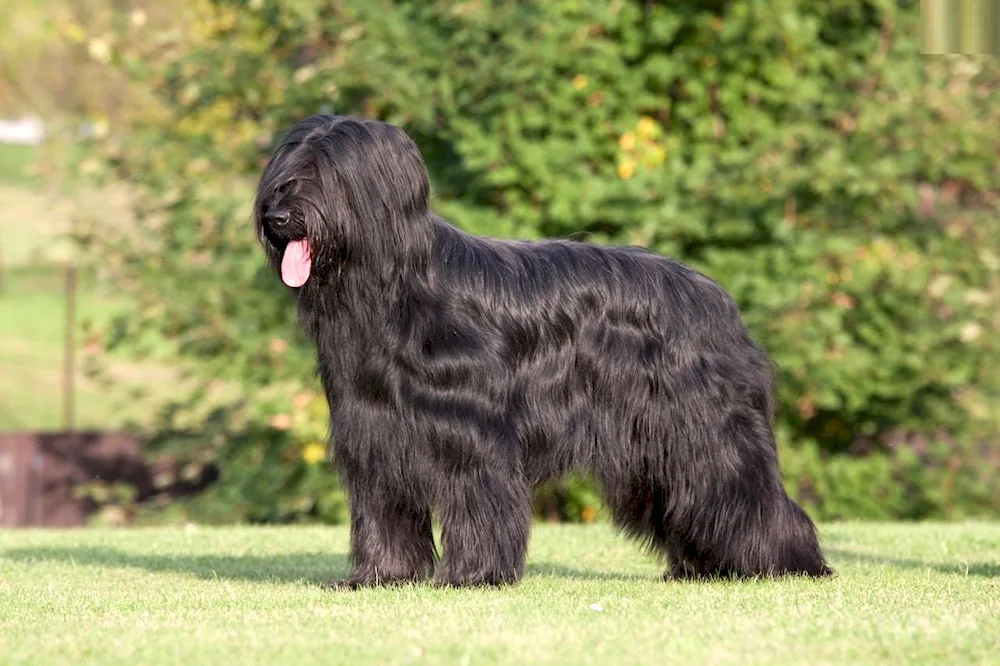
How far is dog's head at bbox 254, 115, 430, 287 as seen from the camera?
21.1 ft

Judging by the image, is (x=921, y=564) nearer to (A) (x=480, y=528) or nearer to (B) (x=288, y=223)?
(A) (x=480, y=528)

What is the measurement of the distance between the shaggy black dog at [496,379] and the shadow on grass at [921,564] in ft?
2.60

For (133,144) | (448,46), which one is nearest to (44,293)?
(133,144)

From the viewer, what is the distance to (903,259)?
45.1ft

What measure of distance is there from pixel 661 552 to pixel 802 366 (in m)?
6.37

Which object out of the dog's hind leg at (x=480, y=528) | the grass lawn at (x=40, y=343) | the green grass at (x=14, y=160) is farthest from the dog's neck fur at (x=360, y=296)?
the green grass at (x=14, y=160)

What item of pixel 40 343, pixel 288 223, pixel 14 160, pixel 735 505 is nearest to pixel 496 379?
pixel 288 223

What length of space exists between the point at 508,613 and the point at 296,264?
1689 mm

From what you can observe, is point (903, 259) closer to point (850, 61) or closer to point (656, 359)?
point (850, 61)

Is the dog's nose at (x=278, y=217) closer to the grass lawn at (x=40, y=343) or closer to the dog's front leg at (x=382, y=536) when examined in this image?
the dog's front leg at (x=382, y=536)

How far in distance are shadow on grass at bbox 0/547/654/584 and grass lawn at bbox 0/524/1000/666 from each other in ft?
0.05

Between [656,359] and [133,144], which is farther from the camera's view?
[133,144]

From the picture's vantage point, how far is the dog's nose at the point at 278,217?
639cm

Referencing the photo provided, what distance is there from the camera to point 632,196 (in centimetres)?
1380
